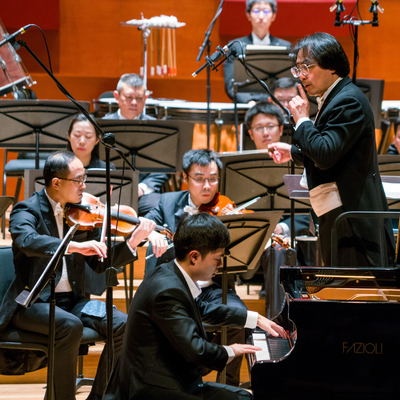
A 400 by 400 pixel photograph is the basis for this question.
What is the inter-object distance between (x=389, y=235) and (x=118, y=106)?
3.25 meters

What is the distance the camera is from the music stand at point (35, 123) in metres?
4.08

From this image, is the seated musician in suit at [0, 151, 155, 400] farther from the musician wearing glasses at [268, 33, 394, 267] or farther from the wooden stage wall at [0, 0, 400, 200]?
the wooden stage wall at [0, 0, 400, 200]

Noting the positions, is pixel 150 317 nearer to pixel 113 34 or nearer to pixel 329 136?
pixel 329 136

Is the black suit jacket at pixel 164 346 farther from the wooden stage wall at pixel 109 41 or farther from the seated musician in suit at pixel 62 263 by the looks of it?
the wooden stage wall at pixel 109 41

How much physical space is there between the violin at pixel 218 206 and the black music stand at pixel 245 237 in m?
0.52

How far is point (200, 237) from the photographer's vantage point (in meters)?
1.92

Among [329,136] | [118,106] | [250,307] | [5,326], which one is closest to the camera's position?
[329,136]

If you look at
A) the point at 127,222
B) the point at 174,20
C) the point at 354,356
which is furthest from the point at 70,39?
the point at 354,356

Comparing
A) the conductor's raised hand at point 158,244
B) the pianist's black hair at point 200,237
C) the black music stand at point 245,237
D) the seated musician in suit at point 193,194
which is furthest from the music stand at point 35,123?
the pianist's black hair at point 200,237

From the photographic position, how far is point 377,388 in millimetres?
1645

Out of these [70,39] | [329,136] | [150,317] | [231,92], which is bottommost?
[150,317]

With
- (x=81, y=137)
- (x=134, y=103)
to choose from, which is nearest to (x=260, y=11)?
(x=134, y=103)

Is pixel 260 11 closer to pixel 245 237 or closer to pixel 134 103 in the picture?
pixel 134 103

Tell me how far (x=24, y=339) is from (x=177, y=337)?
3.99ft
